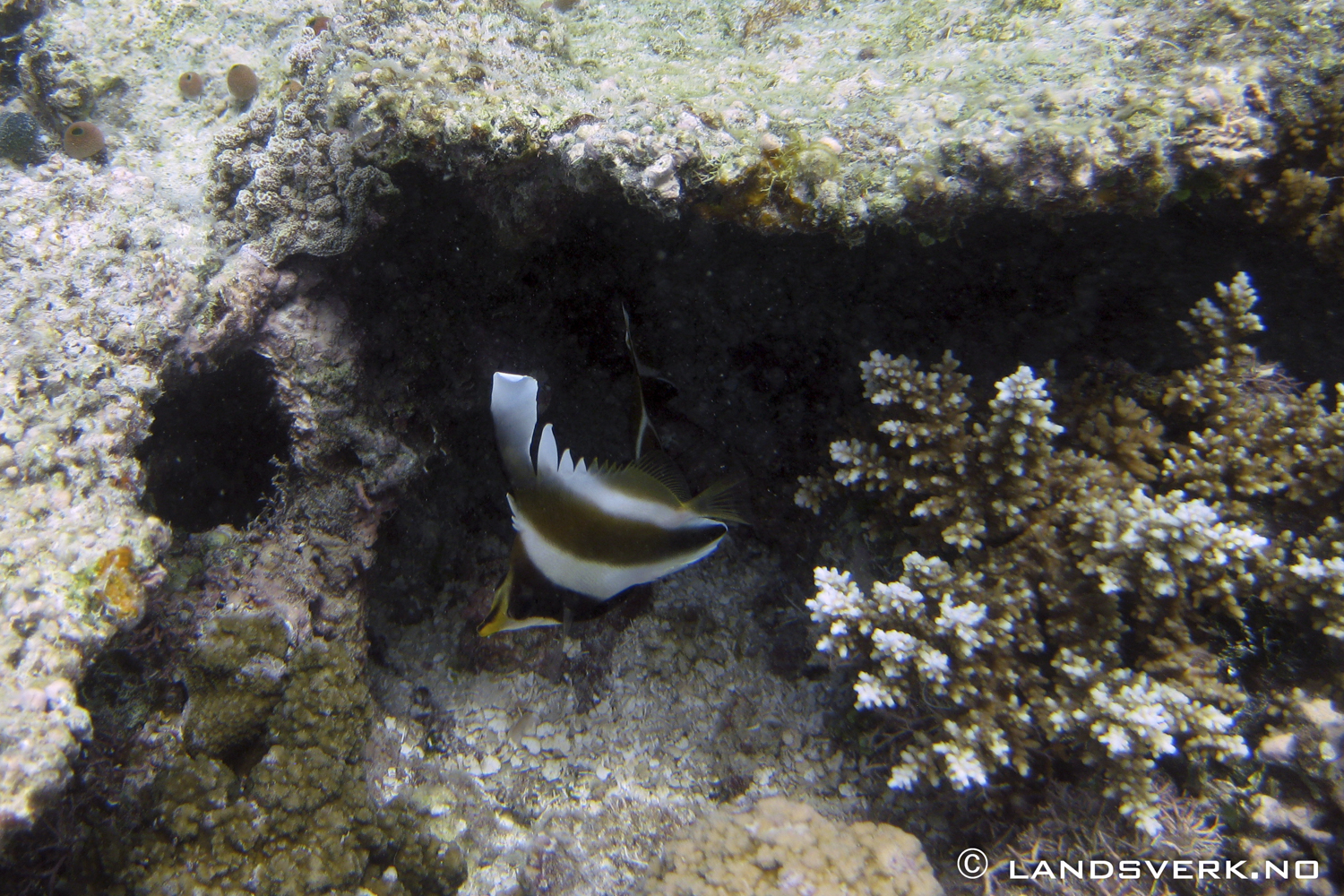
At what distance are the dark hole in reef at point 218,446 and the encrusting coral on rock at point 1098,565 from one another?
7.53 ft

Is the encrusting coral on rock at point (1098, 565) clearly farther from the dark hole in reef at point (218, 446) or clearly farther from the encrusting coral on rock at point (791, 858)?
the dark hole in reef at point (218, 446)

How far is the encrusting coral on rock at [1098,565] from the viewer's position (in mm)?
2168

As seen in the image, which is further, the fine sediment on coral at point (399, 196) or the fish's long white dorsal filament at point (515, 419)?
the fine sediment on coral at point (399, 196)

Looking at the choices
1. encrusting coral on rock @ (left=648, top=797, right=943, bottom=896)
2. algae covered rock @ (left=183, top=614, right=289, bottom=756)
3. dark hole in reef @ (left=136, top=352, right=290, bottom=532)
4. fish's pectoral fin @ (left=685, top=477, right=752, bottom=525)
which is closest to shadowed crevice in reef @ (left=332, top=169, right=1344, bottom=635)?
dark hole in reef @ (left=136, top=352, right=290, bottom=532)

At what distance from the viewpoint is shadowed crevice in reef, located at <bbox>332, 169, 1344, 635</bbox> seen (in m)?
2.29

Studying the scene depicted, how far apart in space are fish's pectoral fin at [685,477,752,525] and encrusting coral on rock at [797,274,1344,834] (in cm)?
50

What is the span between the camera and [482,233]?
102 inches

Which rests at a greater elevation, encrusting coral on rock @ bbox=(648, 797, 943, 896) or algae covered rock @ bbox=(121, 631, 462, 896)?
algae covered rock @ bbox=(121, 631, 462, 896)

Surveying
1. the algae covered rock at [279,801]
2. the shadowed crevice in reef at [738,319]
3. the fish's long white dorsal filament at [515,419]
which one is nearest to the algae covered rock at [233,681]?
the algae covered rock at [279,801]

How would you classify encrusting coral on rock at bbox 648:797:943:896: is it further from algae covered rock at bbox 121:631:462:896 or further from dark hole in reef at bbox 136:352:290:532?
dark hole in reef at bbox 136:352:290:532

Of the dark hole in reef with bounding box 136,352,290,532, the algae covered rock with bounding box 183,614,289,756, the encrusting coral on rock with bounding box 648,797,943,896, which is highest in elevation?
the dark hole in reef with bounding box 136,352,290,532

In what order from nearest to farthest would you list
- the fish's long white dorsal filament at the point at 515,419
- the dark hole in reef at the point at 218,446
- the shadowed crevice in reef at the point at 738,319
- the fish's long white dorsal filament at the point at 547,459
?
the fish's long white dorsal filament at the point at 515,419 → the fish's long white dorsal filament at the point at 547,459 → the shadowed crevice in reef at the point at 738,319 → the dark hole in reef at the point at 218,446

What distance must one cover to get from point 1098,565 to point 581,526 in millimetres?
1850

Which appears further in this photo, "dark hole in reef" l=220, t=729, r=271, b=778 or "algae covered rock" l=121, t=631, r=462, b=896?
"dark hole in reef" l=220, t=729, r=271, b=778
